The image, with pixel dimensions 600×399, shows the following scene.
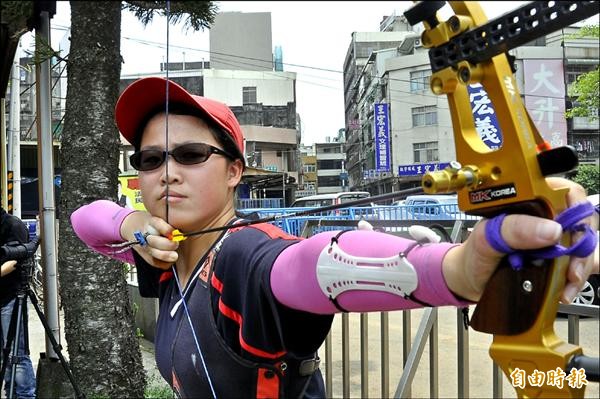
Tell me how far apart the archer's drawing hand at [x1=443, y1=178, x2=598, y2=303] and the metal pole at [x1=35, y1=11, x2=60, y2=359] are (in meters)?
1.41

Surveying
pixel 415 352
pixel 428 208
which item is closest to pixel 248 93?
pixel 415 352

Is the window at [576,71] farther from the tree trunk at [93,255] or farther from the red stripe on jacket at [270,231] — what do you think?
the tree trunk at [93,255]

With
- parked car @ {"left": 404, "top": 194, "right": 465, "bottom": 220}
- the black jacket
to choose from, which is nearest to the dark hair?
the black jacket

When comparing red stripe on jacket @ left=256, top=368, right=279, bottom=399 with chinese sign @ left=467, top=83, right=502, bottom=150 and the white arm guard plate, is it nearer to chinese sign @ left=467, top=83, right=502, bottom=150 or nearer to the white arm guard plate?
the white arm guard plate

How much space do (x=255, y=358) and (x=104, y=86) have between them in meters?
1.50

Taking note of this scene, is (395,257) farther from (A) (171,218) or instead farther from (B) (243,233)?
(A) (171,218)

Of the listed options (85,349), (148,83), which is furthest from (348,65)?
(85,349)

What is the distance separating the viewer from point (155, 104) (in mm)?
1149

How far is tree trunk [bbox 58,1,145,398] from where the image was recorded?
6.78 feet

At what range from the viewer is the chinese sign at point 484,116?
2.56 feet

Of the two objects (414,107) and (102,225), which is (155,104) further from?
(414,107)

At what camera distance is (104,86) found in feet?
6.78

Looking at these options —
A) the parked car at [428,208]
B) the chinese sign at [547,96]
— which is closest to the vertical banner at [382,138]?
the parked car at [428,208]

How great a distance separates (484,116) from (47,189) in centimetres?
192
